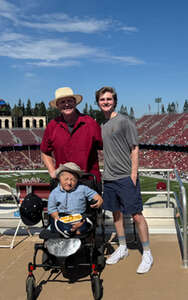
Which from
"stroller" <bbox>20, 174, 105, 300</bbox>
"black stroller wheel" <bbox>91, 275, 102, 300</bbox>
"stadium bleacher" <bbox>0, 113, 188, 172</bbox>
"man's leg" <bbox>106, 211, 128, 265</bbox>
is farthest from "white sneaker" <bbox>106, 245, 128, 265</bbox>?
"stadium bleacher" <bbox>0, 113, 188, 172</bbox>

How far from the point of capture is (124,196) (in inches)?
142

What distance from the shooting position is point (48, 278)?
11.3 feet

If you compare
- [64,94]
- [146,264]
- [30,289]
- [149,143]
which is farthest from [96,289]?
Result: [149,143]

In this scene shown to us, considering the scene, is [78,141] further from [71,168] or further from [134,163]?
[134,163]

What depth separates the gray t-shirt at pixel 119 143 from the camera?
3555 mm

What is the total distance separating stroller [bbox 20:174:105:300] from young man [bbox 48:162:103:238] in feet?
0.32

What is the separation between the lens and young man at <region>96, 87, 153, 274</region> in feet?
11.7

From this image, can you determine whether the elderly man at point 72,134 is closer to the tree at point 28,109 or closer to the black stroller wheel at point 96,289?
the black stroller wheel at point 96,289

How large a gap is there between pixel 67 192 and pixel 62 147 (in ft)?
1.72

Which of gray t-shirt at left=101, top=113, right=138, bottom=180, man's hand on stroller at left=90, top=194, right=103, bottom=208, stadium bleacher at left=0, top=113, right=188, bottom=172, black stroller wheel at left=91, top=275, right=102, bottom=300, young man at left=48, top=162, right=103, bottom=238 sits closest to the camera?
black stroller wheel at left=91, top=275, right=102, bottom=300

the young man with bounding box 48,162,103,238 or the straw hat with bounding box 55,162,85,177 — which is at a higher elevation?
the straw hat with bounding box 55,162,85,177

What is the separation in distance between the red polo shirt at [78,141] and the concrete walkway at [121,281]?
1170 mm

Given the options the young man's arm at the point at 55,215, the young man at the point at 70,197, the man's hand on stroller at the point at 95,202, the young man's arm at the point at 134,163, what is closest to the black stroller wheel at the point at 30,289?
the young man at the point at 70,197

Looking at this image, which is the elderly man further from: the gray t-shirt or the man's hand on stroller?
the man's hand on stroller
